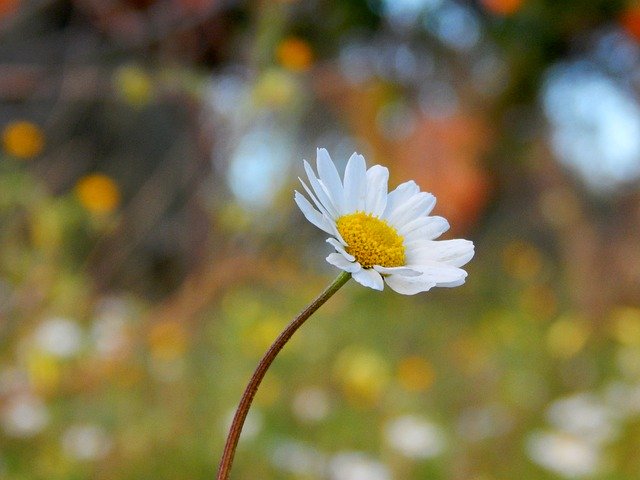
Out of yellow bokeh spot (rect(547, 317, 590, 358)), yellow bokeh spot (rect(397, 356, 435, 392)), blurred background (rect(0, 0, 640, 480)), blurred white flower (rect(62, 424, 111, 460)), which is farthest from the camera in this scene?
yellow bokeh spot (rect(547, 317, 590, 358))

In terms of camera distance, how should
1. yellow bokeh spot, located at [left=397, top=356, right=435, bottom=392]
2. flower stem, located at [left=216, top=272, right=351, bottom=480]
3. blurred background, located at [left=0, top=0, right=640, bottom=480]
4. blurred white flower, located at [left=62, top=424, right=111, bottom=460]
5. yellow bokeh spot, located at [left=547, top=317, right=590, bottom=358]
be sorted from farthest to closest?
yellow bokeh spot, located at [left=547, top=317, right=590, bottom=358]
yellow bokeh spot, located at [left=397, top=356, right=435, bottom=392]
blurred background, located at [left=0, top=0, right=640, bottom=480]
blurred white flower, located at [left=62, top=424, right=111, bottom=460]
flower stem, located at [left=216, top=272, right=351, bottom=480]

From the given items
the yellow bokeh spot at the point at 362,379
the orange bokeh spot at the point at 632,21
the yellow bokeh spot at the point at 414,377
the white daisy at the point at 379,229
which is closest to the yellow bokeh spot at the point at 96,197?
the yellow bokeh spot at the point at 362,379

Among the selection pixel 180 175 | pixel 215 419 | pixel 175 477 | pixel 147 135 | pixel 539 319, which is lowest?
pixel 175 477

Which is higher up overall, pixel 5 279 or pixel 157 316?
pixel 157 316

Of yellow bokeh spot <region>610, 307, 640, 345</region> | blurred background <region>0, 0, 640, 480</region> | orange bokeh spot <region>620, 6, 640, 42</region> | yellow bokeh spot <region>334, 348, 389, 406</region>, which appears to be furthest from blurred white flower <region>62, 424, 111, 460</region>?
orange bokeh spot <region>620, 6, 640, 42</region>

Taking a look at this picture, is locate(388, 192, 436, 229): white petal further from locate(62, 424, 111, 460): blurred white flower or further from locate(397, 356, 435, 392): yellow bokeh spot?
locate(397, 356, 435, 392): yellow bokeh spot

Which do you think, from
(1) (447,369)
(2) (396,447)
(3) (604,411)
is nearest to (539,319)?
(1) (447,369)

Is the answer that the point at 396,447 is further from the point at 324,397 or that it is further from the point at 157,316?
the point at 157,316
